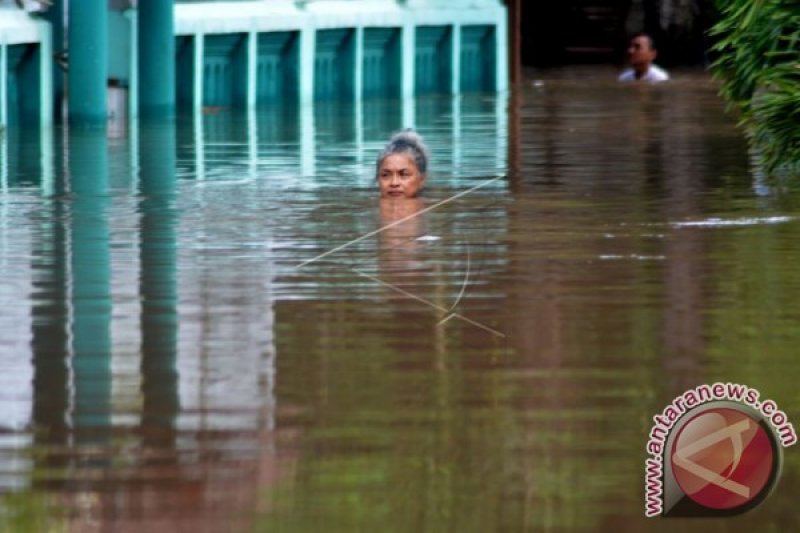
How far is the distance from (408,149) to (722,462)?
7625mm

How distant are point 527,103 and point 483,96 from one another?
6.11 feet

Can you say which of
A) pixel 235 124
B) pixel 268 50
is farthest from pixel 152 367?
pixel 268 50

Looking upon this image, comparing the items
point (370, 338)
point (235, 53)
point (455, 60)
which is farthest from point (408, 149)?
point (455, 60)

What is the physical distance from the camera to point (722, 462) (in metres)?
5.84

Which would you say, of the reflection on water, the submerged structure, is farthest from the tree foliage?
the submerged structure

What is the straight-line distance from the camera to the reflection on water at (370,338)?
19.4ft

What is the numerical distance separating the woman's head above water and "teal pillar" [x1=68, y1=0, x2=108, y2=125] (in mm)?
6209

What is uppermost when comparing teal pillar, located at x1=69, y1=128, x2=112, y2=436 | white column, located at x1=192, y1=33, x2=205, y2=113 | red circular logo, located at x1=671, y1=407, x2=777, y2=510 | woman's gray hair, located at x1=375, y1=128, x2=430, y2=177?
white column, located at x1=192, y1=33, x2=205, y2=113

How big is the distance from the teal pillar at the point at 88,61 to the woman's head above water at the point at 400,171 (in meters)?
6.21

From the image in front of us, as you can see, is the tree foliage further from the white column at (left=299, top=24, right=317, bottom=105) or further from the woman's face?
the white column at (left=299, top=24, right=317, bottom=105)

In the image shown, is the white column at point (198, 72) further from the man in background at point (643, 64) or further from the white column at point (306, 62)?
the man in background at point (643, 64)

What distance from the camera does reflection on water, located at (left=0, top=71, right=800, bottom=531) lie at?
→ 593 cm

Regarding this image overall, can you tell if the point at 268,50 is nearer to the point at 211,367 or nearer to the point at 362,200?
the point at 362,200

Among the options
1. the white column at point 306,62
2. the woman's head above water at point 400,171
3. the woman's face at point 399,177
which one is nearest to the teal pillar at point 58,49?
the white column at point 306,62
